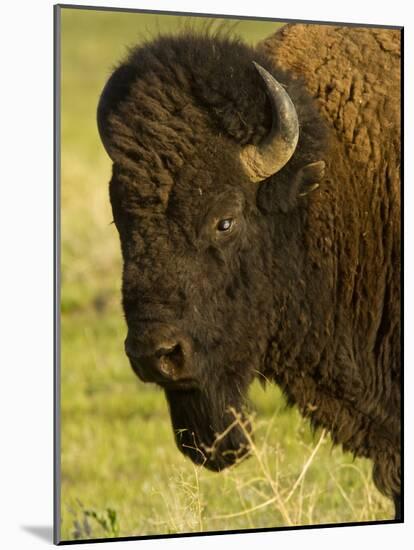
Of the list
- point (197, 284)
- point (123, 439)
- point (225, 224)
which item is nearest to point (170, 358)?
point (197, 284)

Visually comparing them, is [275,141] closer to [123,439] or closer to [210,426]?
[210,426]

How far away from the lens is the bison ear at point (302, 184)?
4.81 m

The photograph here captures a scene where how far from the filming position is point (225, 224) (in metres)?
4.71

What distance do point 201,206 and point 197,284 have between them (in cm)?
26

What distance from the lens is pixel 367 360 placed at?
5164mm

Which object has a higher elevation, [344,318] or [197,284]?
[197,284]

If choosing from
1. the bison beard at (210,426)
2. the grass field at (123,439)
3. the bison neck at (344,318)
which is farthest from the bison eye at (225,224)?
the grass field at (123,439)

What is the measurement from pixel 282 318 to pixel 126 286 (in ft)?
2.16

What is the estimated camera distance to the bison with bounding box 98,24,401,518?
4605 millimetres

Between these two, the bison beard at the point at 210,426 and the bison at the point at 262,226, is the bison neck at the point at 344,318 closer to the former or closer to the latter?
the bison at the point at 262,226

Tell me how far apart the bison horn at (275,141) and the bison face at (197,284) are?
0.20 feet

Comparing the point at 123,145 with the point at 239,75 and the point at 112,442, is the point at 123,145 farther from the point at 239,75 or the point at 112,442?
the point at 112,442

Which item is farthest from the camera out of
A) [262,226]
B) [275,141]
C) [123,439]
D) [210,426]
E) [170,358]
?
[123,439]

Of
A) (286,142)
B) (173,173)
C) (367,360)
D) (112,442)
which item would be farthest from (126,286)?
(112,442)
